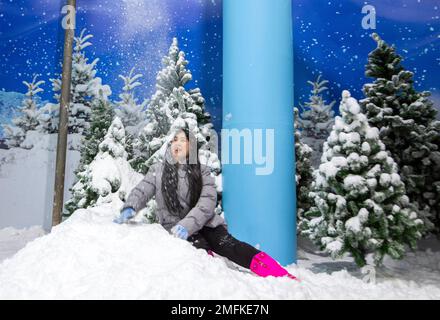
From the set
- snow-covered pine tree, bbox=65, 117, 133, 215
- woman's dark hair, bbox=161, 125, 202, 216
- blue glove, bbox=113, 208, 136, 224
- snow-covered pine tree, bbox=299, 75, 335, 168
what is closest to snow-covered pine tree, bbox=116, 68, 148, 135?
snow-covered pine tree, bbox=65, 117, 133, 215

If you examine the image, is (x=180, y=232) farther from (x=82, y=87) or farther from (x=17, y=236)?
(x=82, y=87)

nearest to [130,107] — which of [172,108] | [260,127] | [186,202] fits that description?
[172,108]

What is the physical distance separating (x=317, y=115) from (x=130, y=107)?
16.9 ft

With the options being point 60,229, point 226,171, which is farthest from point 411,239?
point 60,229

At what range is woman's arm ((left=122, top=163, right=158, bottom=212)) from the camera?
167 inches

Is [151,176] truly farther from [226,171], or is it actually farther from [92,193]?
[92,193]

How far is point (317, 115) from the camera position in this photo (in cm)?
1024

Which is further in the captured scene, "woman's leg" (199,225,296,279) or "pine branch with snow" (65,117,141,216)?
"pine branch with snow" (65,117,141,216)

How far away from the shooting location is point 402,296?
368cm

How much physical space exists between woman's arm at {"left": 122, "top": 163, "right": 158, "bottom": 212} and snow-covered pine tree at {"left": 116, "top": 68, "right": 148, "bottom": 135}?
557 centimetres

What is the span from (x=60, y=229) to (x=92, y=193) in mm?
3149

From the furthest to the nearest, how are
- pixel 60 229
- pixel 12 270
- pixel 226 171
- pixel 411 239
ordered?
pixel 226 171 < pixel 411 239 < pixel 60 229 < pixel 12 270

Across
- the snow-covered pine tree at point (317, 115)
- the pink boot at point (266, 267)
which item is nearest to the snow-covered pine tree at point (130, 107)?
the snow-covered pine tree at point (317, 115)

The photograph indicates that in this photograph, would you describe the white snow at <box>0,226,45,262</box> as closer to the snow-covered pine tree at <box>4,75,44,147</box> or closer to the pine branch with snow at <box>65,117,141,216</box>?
the pine branch with snow at <box>65,117,141,216</box>
